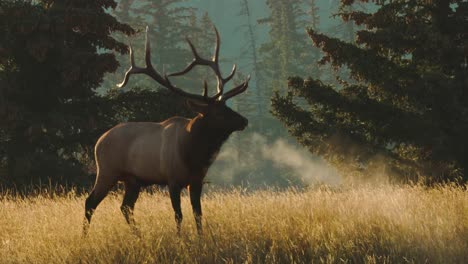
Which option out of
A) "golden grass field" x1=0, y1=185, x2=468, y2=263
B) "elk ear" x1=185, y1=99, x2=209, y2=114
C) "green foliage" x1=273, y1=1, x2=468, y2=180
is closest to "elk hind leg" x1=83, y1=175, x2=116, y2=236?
"golden grass field" x1=0, y1=185, x2=468, y2=263

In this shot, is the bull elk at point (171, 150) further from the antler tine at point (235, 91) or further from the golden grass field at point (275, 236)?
the golden grass field at point (275, 236)

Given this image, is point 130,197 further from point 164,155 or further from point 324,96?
point 324,96

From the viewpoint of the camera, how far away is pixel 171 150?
22.2 ft

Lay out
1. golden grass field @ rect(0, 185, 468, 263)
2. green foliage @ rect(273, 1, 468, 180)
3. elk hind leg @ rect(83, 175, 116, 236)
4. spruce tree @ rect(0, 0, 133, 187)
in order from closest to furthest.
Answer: golden grass field @ rect(0, 185, 468, 263) < elk hind leg @ rect(83, 175, 116, 236) < green foliage @ rect(273, 1, 468, 180) < spruce tree @ rect(0, 0, 133, 187)

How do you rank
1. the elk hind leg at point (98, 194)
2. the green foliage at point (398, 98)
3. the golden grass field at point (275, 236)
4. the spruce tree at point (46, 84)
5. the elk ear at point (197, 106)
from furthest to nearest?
the spruce tree at point (46, 84), the green foliage at point (398, 98), the elk hind leg at point (98, 194), the elk ear at point (197, 106), the golden grass field at point (275, 236)

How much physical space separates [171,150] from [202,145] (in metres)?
0.41

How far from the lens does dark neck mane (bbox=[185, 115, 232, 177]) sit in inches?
260

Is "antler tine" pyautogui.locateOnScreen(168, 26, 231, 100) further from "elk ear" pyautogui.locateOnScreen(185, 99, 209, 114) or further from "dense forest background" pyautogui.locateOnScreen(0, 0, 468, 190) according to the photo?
"dense forest background" pyautogui.locateOnScreen(0, 0, 468, 190)

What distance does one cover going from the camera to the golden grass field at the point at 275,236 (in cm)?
555

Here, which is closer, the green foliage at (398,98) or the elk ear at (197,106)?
the elk ear at (197,106)

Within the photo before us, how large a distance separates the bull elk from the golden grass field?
0.36m

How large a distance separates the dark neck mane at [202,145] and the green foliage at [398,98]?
17.4 ft

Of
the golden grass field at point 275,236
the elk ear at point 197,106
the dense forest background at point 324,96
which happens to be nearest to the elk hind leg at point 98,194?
the golden grass field at point 275,236

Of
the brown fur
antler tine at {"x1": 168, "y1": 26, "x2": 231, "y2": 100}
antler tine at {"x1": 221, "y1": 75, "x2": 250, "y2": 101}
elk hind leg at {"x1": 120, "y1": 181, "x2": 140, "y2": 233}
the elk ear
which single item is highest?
antler tine at {"x1": 168, "y1": 26, "x2": 231, "y2": 100}
